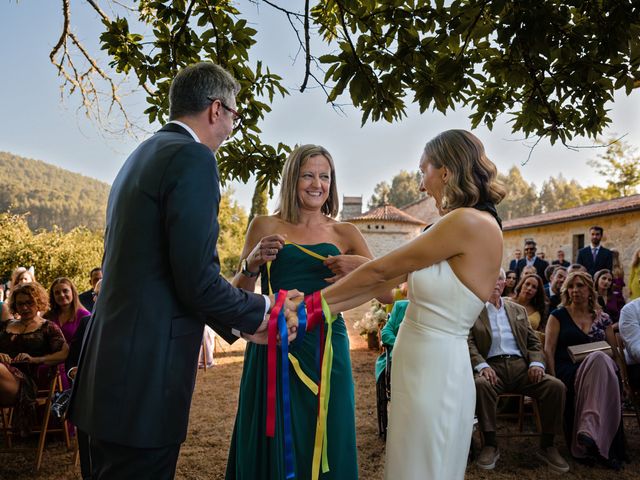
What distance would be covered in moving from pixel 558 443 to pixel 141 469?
508cm

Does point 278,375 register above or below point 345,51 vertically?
below

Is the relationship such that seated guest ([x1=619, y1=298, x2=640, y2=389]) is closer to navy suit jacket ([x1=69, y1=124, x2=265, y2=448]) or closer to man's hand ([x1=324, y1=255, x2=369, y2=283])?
man's hand ([x1=324, y1=255, x2=369, y2=283])

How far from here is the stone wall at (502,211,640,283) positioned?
1802 cm

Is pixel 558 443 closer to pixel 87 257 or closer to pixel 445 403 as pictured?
pixel 445 403

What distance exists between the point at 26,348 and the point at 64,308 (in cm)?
74

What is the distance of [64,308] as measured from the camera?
18.5 feet

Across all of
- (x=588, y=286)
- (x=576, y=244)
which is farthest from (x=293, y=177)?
(x=576, y=244)

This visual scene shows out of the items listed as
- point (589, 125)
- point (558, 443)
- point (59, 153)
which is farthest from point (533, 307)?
point (59, 153)

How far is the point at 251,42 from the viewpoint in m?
3.96

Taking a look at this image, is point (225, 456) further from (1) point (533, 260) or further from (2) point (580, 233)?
(2) point (580, 233)

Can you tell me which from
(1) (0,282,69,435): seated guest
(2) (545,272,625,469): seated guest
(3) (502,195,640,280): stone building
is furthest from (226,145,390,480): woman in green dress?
(3) (502,195,640,280): stone building

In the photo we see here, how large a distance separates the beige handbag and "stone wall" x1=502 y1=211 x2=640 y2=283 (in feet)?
50.5

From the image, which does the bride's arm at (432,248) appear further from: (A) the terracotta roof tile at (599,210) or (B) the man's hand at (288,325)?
(A) the terracotta roof tile at (599,210)

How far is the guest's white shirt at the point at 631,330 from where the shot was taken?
5.08 metres
